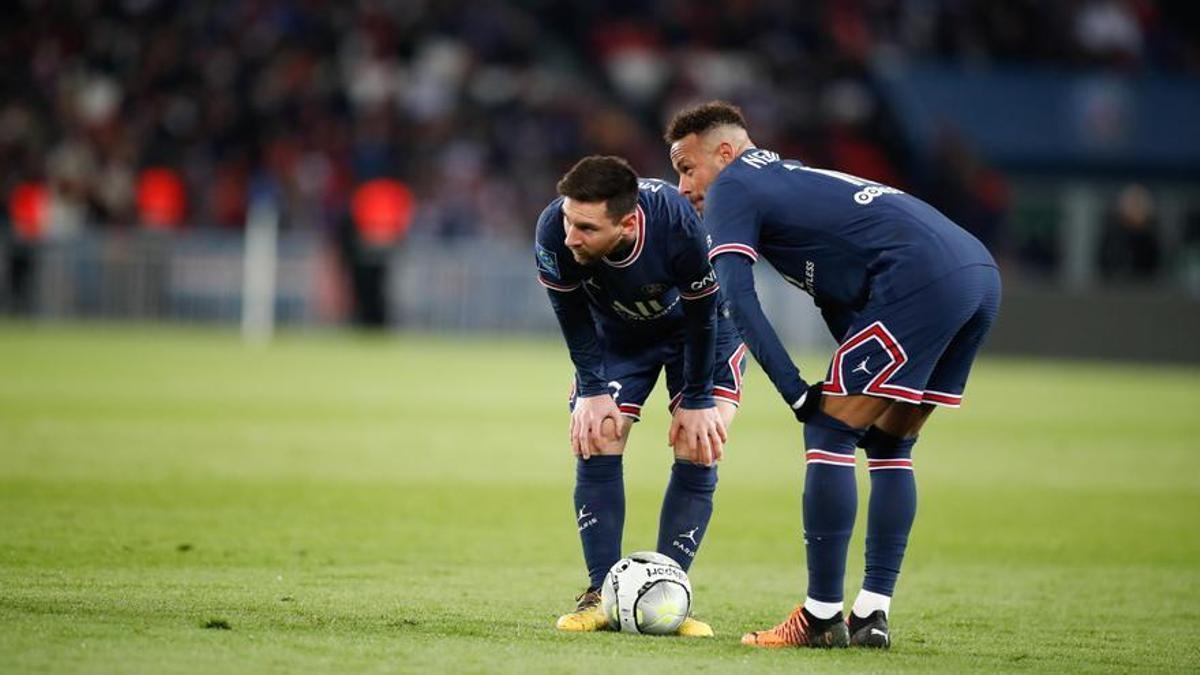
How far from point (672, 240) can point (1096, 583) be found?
3.31 meters

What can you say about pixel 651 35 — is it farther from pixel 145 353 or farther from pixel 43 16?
pixel 145 353

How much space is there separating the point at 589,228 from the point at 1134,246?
23.4m

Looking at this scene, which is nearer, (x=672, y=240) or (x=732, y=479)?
(x=672, y=240)

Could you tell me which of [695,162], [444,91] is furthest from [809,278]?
[444,91]

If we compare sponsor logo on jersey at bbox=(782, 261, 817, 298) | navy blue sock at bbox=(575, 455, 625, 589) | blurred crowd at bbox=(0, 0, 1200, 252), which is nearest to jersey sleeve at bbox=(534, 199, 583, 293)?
navy blue sock at bbox=(575, 455, 625, 589)

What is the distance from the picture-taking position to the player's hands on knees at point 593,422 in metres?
7.25

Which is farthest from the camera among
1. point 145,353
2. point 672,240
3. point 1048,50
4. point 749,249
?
point 1048,50

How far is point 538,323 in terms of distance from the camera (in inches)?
1145

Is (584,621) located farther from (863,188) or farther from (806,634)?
(863,188)

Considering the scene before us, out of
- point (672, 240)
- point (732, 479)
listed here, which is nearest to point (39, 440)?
point (732, 479)

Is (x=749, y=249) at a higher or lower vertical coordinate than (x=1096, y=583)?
higher

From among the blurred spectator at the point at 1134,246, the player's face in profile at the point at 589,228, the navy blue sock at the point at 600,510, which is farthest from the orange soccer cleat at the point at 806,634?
the blurred spectator at the point at 1134,246

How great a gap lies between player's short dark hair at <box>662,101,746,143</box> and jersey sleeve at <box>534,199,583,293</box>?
1.83 feet

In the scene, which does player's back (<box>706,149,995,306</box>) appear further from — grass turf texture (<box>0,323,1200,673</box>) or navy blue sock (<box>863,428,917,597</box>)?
grass turf texture (<box>0,323,1200,673</box>)
